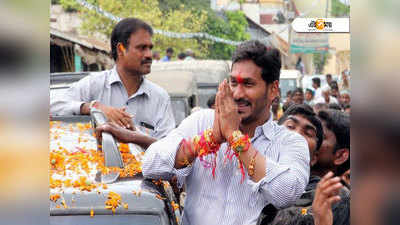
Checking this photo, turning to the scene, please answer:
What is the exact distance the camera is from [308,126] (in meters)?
3.54

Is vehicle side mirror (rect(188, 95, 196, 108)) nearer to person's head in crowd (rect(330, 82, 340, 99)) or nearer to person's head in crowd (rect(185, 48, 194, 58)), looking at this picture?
person's head in crowd (rect(185, 48, 194, 58))

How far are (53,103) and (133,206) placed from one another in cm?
187

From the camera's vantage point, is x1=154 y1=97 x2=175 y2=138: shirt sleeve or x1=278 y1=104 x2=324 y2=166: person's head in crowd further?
→ x1=154 y1=97 x2=175 y2=138: shirt sleeve

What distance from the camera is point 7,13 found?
916mm

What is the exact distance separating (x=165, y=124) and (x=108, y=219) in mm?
2024

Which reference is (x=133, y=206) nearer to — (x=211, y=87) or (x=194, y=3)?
(x=194, y=3)

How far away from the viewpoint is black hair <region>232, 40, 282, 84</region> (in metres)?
2.90

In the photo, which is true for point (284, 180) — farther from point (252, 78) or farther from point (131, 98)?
point (131, 98)

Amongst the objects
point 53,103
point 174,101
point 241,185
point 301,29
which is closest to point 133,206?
point 241,185

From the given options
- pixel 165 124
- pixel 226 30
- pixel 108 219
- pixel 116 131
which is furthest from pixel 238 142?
pixel 226 30

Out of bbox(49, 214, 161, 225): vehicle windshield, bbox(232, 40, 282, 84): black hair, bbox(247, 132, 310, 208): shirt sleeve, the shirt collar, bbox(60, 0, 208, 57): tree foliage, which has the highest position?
bbox(60, 0, 208, 57): tree foliage

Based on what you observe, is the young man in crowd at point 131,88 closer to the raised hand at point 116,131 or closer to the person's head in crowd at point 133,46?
the person's head in crowd at point 133,46

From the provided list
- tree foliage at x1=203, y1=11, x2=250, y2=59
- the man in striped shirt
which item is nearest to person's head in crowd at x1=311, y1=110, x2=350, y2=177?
the man in striped shirt

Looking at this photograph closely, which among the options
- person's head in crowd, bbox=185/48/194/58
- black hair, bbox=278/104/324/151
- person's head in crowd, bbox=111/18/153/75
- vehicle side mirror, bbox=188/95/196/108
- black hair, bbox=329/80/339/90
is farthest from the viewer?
black hair, bbox=329/80/339/90
